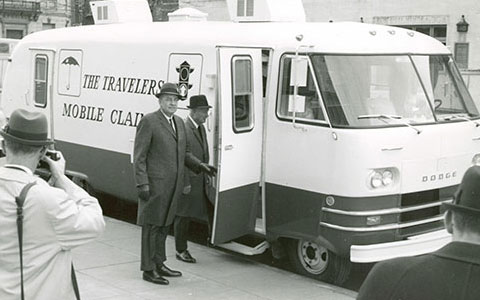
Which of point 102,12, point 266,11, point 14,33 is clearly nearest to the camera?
point 266,11

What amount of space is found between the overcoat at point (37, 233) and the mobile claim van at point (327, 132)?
437cm

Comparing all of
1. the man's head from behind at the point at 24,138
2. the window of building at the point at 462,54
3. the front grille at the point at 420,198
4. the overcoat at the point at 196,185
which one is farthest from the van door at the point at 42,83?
the window of building at the point at 462,54

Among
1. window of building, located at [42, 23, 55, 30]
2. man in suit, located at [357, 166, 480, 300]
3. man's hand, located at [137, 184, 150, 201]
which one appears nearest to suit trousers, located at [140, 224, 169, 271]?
man's hand, located at [137, 184, 150, 201]

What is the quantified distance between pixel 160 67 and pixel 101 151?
5.55ft

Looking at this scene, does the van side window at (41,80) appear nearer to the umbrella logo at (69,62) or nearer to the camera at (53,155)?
the umbrella logo at (69,62)

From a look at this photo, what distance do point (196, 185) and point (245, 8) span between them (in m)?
2.30

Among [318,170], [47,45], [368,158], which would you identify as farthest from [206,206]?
[47,45]

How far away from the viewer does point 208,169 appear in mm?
8125

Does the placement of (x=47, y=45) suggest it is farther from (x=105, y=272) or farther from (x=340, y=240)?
(x=340, y=240)

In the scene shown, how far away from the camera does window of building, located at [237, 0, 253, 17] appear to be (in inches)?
372

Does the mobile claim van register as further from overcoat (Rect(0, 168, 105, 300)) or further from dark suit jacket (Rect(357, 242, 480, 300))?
dark suit jacket (Rect(357, 242, 480, 300))

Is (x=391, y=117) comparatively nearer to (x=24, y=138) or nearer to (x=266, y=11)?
(x=266, y=11)

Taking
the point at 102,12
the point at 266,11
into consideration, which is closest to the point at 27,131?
the point at 266,11

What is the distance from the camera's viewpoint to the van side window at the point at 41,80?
11914mm
